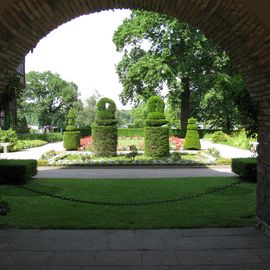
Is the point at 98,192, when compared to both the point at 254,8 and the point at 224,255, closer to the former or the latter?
the point at 224,255

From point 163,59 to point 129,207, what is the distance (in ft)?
93.9

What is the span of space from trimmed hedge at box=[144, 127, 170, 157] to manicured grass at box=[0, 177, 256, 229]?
6.78 meters

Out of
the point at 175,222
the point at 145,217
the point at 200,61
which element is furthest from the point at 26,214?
the point at 200,61

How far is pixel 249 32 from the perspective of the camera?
522 centimetres

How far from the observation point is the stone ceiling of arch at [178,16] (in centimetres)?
471

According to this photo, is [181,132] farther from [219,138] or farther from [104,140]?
[104,140]

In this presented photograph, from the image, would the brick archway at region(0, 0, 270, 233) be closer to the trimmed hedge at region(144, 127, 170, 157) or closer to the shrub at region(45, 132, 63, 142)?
the trimmed hedge at region(144, 127, 170, 157)

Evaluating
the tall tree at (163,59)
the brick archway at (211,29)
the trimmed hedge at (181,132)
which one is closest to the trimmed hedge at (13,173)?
the brick archway at (211,29)

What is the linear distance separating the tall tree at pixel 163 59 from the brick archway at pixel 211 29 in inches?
1149

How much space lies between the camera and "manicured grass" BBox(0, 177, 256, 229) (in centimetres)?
738

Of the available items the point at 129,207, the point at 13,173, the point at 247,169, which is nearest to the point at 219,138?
the point at 247,169

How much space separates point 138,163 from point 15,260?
12219 mm

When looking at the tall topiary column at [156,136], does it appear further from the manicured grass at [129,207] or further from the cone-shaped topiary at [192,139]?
the manicured grass at [129,207]

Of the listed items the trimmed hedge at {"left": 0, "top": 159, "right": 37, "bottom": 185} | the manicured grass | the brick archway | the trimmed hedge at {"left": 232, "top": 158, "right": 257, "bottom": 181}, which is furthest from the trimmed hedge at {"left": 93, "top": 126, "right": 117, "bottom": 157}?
the brick archway
